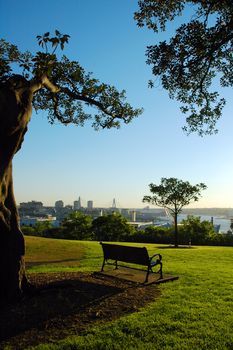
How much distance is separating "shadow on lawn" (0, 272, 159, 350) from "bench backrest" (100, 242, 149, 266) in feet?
2.40

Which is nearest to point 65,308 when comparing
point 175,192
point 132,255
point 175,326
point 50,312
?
point 50,312

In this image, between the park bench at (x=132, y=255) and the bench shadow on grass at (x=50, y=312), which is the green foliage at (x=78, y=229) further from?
the bench shadow on grass at (x=50, y=312)

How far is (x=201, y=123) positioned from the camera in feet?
36.8

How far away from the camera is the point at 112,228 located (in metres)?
49.1

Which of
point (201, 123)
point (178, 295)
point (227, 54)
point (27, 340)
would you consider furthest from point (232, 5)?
point (27, 340)

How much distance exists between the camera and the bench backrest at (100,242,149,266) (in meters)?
9.51

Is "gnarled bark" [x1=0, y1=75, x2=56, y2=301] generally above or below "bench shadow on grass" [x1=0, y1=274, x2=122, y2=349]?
above

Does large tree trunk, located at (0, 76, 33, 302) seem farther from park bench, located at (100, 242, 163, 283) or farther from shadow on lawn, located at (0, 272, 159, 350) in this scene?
park bench, located at (100, 242, 163, 283)

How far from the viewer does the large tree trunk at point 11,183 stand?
7016 millimetres

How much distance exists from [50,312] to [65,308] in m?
0.37

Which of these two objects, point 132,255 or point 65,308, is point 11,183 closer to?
point 65,308

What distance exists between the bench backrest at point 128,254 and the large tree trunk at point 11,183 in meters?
3.21

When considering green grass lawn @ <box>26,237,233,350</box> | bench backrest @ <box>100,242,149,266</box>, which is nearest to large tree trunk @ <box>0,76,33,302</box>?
green grass lawn @ <box>26,237,233,350</box>

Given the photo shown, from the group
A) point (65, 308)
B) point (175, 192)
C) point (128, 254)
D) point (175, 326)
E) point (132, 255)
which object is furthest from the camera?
point (175, 192)
